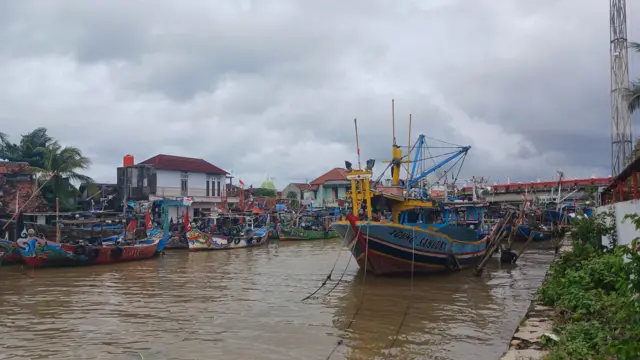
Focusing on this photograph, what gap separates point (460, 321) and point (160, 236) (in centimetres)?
1829

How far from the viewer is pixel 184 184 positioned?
3788cm

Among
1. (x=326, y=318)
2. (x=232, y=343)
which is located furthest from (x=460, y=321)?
(x=232, y=343)

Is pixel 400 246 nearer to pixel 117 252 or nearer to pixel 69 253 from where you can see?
pixel 117 252

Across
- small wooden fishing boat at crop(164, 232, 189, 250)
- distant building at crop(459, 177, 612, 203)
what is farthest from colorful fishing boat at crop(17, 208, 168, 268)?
distant building at crop(459, 177, 612, 203)

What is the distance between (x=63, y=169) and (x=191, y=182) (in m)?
Answer: 11.8

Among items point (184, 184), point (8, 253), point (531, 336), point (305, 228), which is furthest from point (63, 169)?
point (531, 336)

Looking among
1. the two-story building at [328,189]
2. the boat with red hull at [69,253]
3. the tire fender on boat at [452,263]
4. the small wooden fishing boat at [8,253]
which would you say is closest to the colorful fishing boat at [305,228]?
the two-story building at [328,189]

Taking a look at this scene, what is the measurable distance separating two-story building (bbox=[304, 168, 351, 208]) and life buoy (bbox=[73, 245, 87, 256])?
3110cm

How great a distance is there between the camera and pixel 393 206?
18.7 metres

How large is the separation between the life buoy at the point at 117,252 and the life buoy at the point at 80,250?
Result: 1.33m

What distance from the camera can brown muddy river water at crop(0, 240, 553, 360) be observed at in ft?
30.5

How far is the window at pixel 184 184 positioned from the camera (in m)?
37.6

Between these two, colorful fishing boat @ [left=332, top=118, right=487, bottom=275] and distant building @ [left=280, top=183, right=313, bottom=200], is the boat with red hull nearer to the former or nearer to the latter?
colorful fishing boat @ [left=332, top=118, right=487, bottom=275]

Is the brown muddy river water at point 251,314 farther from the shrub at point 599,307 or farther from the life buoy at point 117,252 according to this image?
the life buoy at point 117,252
